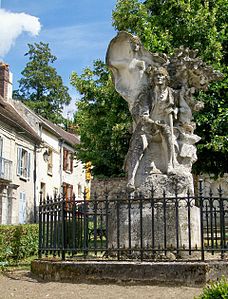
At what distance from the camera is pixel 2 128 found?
86.5 feet

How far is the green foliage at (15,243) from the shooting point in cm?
1281

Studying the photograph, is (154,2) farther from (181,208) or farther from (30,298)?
(30,298)

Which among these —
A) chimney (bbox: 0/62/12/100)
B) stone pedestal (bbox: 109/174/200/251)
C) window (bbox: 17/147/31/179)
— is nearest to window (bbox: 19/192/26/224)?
window (bbox: 17/147/31/179)

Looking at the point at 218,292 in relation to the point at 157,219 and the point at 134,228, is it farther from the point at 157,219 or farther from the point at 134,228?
the point at 134,228

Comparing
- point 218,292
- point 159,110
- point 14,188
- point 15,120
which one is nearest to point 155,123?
point 159,110

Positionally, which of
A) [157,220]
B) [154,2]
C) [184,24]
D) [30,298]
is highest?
[154,2]

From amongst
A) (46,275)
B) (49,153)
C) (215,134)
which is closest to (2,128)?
(49,153)

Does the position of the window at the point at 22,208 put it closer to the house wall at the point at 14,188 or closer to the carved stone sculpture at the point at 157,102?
the house wall at the point at 14,188

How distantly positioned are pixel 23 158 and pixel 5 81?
516 centimetres

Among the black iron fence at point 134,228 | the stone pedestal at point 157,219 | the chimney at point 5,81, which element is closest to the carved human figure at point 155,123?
the stone pedestal at point 157,219

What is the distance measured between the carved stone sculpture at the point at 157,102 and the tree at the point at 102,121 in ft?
25.9

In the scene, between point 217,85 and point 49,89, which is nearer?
point 217,85

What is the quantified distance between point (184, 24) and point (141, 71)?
30.1 ft

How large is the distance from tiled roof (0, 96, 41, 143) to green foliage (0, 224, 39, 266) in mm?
12493
